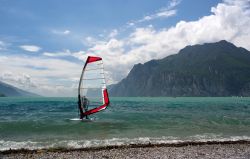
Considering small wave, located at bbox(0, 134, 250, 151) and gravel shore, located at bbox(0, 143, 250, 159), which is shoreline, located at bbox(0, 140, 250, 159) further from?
small wave, located at bbox(0, 134, 250, 151)

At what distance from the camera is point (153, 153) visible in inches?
729

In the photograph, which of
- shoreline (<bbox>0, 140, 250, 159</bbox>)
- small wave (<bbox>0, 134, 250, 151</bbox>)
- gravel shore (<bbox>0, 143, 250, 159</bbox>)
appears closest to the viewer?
gravel shore (<bbox>0, 143, 250, 159</bbox>)

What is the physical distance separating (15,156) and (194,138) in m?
17.0

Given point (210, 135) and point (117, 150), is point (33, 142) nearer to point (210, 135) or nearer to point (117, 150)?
point (117, 150)

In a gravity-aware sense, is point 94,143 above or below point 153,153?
below

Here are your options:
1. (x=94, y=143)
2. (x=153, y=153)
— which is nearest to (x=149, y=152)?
(x=153, y=153)

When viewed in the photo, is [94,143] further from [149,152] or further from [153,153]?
[153,153]

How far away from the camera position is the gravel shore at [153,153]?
1734cm

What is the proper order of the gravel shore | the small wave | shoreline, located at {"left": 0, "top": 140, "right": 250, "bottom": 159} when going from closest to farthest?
the gravel shore < shoreline, located at {"left": 0, "top": 140, "right": 250, "bottom": 159} < the small wave

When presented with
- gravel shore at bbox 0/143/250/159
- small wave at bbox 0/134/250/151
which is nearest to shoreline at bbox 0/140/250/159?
gravel shore at bbox 0/143/250/159

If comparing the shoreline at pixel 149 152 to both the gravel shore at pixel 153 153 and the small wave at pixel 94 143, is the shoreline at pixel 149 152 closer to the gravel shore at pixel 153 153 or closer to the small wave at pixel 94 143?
the gravel shore at pixel 153 153

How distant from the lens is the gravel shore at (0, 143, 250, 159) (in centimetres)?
1734

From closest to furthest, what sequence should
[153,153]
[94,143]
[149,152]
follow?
[153,153], [149,152], [94,143]

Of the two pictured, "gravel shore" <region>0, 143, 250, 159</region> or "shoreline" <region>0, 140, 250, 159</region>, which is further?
"shoreline" <region>0, 140, 250, 159</region>
